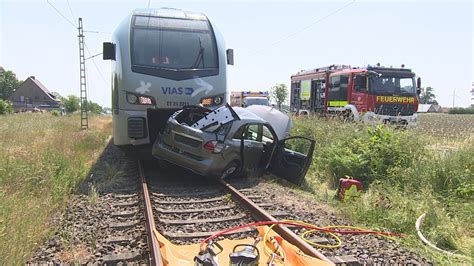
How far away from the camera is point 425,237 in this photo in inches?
202

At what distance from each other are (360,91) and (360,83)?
1.08 feet

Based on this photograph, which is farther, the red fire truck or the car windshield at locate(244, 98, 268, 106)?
the car windshield at locate(244, 98, 268, 106)

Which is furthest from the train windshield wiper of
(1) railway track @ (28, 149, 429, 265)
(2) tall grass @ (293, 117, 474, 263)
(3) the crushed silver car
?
(2) tall grass @ (293, 117, 474, 263)

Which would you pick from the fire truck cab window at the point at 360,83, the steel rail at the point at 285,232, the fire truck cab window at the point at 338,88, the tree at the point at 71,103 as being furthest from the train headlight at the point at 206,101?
the tree at the point at 71,103

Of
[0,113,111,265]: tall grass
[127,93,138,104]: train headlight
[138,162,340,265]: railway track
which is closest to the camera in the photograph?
[0,113,111,265]: tall grass

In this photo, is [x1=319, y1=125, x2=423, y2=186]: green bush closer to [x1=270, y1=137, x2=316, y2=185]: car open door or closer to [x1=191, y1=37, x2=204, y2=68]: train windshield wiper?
[x1=270, y1=137, x2=316, y2=185]: car open door

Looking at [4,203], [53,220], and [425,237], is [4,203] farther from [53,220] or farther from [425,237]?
[425,237]

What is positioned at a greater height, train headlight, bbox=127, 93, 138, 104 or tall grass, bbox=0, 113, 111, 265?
train headlight, bbox=127, 93, 138, 104

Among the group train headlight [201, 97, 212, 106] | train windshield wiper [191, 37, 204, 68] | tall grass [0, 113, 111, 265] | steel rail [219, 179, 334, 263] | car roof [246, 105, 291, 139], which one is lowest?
steel rail [219, 179, 334, 263]

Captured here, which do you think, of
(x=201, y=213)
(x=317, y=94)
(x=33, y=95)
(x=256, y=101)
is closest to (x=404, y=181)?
(x=201, y=213)

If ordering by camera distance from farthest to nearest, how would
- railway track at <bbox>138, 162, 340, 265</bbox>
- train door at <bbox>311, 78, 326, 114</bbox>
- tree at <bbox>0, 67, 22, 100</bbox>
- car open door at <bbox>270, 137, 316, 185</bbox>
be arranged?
tree at <bbox>0, 67, 22, 100</bbox> → train door at <bbox>311, 78, 326, 114</bbox> → car open door at <bbox>270, 137, 316, 185</bbox> → railway track at <bbox>138, 162, 340, 265</bbox>

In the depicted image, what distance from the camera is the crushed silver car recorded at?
786 centimetres

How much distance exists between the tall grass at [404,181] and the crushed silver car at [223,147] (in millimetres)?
741

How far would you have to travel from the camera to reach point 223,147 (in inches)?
310
